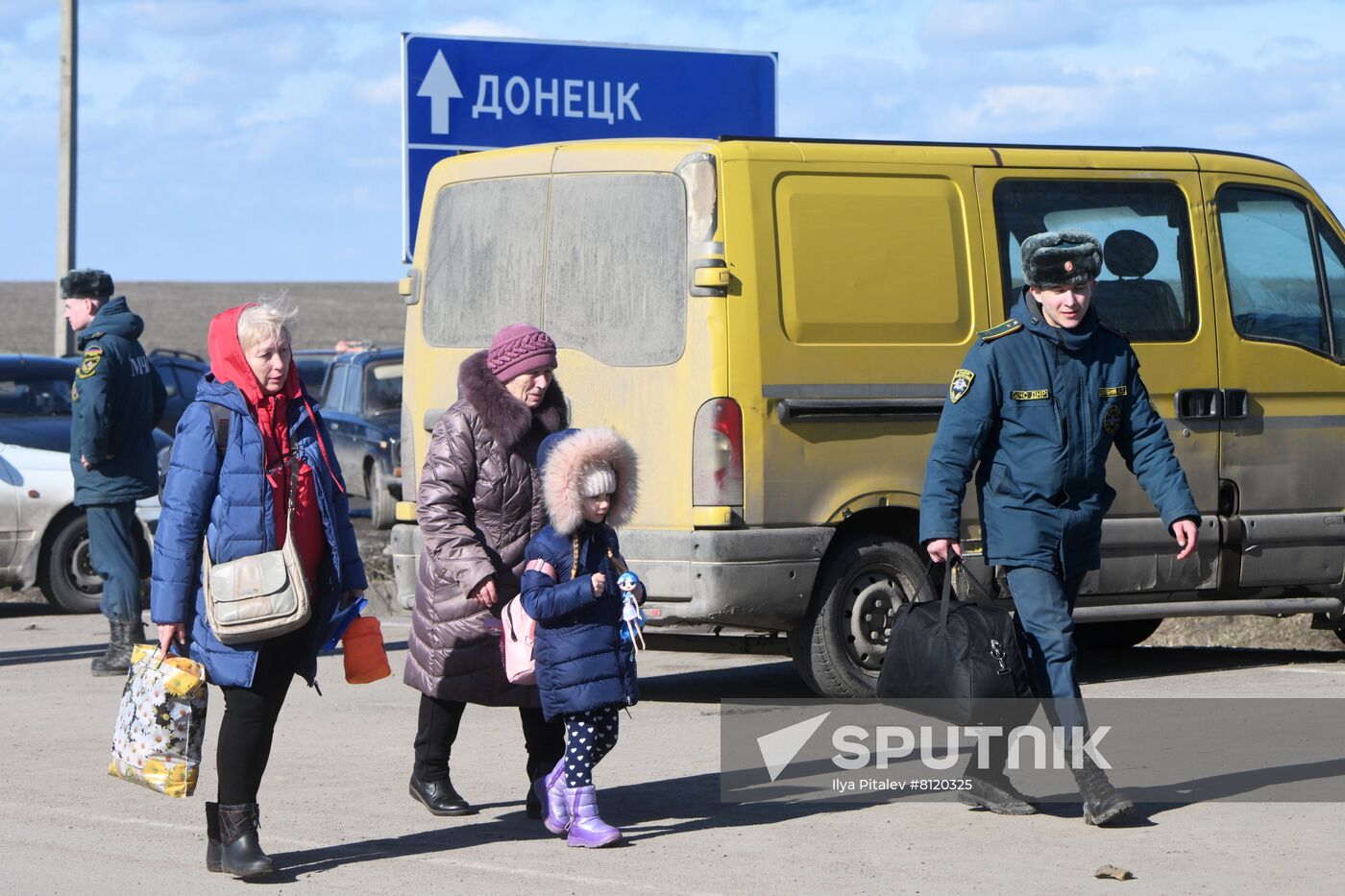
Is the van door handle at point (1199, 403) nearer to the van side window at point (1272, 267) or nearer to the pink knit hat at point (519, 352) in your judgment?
the van side window at point (1272, 267)

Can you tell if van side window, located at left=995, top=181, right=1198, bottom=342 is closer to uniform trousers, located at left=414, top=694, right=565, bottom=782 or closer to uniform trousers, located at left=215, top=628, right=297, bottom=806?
uniform trousers, located at left=414, top=694, right=565, bottom=782

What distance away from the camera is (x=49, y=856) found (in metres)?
6.38

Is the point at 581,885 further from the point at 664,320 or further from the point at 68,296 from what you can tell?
the point at 68,296

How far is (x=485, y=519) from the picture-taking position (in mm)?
6684

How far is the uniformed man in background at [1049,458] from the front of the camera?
6.57m

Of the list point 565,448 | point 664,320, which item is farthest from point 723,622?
point 565,448

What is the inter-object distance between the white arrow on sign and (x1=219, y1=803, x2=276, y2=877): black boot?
797 centimetres

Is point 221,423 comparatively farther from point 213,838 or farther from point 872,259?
point 872,259

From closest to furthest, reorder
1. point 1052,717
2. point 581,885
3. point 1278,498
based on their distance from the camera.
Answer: point 581,885
point 1052,717
point 1278,498

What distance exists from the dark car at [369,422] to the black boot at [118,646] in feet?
27.5

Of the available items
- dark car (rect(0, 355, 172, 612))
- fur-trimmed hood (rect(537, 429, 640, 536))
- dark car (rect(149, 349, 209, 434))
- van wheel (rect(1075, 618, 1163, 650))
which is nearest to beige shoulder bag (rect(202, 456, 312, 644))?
fur-trimmed hood (rect(537, 429, 640, 536))

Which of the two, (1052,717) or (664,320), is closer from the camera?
(1052,717)

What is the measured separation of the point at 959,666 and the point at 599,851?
1.24 m

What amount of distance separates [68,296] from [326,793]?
162 inches
